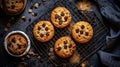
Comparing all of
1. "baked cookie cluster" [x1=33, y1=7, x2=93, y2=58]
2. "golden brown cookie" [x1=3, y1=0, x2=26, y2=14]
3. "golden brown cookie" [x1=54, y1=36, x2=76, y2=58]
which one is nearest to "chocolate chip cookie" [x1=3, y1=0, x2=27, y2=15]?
"golden brown cookie" [x1=3, y1=0, x2=26, y2=14]

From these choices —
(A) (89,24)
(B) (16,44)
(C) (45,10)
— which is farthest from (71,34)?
(B) (16,44)

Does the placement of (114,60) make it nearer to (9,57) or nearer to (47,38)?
(47,38)

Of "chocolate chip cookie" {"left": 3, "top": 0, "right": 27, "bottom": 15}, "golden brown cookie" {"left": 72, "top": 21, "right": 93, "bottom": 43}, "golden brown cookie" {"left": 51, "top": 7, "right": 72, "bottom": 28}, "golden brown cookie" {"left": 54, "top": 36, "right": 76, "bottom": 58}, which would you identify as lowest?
"golden brown cookie" {"left": 54, "top": 36, "right": 76, "bottom": 58}

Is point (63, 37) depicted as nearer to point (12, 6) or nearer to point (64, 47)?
point (64, 47)

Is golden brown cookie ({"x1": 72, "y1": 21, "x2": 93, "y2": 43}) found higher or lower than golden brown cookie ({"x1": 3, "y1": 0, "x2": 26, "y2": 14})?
lower

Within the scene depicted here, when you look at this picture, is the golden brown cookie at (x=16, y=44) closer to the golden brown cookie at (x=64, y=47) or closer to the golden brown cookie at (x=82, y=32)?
the golden brown cookie at (x=64, y=47)

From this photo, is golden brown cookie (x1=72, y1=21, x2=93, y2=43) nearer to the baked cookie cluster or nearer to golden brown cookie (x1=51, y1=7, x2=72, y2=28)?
the baked cookie cluster
